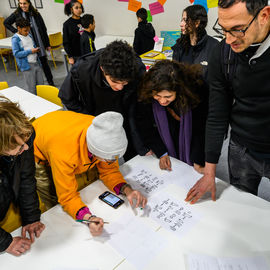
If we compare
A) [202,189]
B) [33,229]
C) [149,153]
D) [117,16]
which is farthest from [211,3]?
[33,229]

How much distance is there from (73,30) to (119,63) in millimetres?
2777

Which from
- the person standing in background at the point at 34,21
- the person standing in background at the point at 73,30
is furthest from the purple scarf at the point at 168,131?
the person standing in background at the point at 34,21

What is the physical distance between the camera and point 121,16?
14.6ft

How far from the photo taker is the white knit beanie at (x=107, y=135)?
1.00m

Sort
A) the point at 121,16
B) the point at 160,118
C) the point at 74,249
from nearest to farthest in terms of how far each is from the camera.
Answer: the point at 74,249 → the point at 160,118 → the point at 121,16

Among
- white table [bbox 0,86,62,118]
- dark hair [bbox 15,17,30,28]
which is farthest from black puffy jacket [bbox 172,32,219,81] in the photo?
dark hair [bbox 15,17,30,28]

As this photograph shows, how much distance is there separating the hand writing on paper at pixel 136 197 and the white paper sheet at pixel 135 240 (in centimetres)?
7

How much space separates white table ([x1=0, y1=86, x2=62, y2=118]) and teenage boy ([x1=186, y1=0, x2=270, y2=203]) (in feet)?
4.94

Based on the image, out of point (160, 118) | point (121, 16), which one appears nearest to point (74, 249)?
point (160, 118)

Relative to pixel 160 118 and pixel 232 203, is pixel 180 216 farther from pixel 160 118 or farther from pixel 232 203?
pixel 160 118

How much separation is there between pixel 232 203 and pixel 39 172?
0.99 metres

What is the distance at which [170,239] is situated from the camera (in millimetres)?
959

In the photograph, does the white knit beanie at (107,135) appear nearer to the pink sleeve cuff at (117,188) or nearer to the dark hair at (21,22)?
the pink sleeve cuff at (117,188)

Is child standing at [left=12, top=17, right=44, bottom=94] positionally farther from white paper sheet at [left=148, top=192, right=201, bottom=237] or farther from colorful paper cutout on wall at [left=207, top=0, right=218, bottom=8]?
white paper sheet at [left=148, top=192, right=201, bottom=237]
